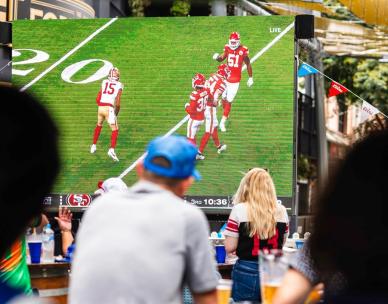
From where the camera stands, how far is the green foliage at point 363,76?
81.3ft

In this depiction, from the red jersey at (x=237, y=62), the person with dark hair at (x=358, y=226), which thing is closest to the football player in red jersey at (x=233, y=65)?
the red jersey at (x=237, y=62)

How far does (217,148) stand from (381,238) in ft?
28.5

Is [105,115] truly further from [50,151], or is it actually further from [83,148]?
[50,151]

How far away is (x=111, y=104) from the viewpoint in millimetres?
11141

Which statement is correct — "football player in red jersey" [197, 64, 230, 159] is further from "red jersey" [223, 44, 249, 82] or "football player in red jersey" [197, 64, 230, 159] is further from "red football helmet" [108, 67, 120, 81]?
"red football helmet" [108, 67, 120, 81]

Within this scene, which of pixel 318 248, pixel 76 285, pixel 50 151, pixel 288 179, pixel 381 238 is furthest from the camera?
pixel 288 179

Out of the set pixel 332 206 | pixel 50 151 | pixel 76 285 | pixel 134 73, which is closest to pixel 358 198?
pixel 332 206

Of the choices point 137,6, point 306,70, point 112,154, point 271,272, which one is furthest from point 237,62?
point 137,6

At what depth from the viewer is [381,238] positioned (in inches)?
79.0

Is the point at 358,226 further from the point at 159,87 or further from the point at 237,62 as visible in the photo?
the point at 159,87

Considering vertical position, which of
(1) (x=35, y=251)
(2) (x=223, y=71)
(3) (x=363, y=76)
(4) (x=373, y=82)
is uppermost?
(2) (x=223, y=71)

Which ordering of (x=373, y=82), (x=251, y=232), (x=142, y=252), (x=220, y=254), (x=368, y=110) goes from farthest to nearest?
(x=373, y=82), (x=368, y=110), (x=220, y=254), (x=251, y=232), (x=142, y=252)

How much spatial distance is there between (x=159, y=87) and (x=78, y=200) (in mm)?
1674

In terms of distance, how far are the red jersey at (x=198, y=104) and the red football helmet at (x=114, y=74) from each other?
101cm
